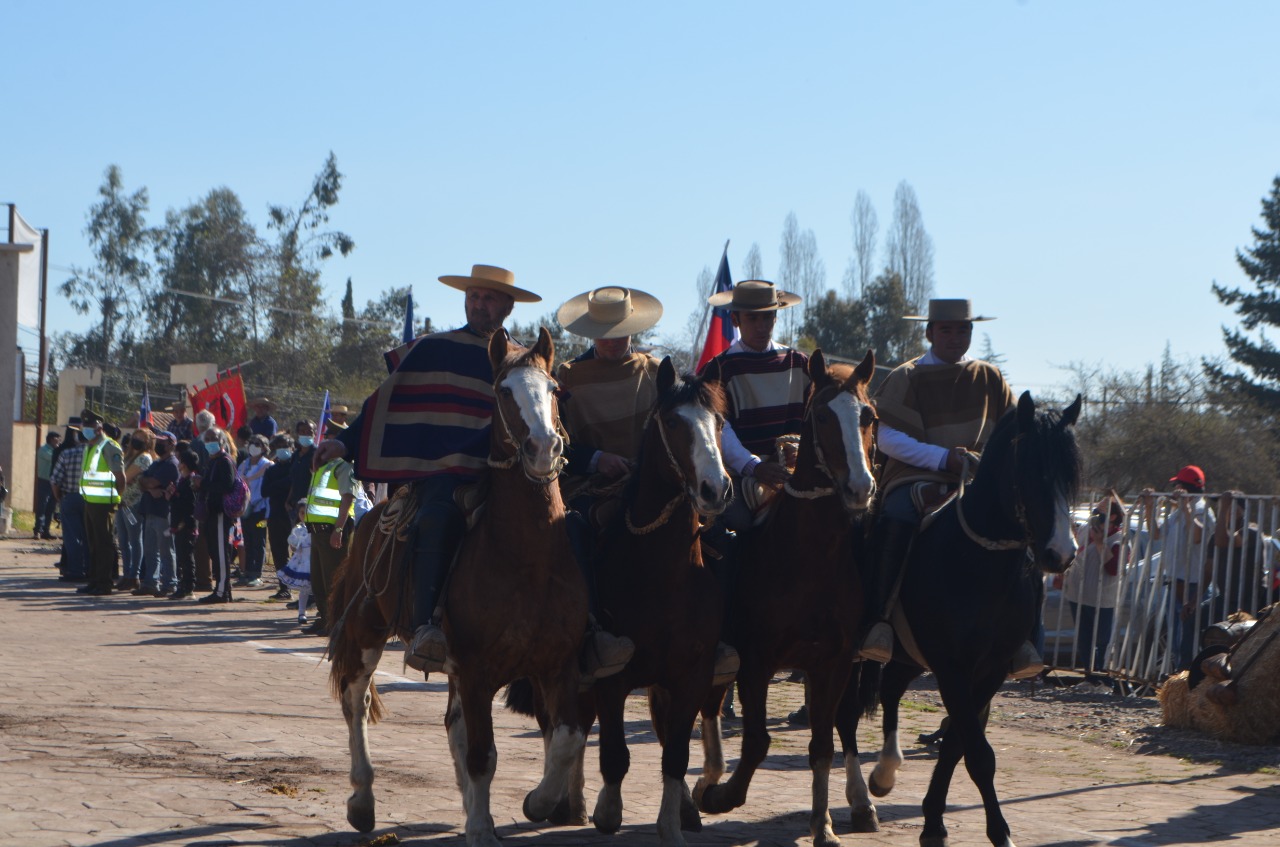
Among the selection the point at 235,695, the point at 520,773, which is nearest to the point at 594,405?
the point at 520,773

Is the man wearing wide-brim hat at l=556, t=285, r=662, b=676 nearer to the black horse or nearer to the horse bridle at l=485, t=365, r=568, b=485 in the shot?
the horse bridle at l=485, t=365, r=568, b=485

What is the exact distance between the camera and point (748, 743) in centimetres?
747

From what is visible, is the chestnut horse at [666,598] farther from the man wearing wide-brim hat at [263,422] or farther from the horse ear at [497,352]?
the man wearing wide-brim hat at [263,422]

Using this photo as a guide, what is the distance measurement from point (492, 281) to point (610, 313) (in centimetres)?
94

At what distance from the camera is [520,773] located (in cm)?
908

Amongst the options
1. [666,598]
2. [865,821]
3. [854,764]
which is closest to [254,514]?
[854,764]

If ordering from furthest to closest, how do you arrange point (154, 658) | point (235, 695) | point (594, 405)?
point (154, 658) < point (235, 695) < point (594, 405)

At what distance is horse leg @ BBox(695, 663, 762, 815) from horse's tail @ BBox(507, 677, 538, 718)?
44.6 inches

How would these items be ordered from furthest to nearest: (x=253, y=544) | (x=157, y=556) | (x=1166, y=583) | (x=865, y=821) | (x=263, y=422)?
(x=263, y=422), (x=253, y=544), (x=157, y=556), (x=1166, y=583), (x=865, y=821)

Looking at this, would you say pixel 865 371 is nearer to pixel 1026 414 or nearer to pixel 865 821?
pixel 1026 414

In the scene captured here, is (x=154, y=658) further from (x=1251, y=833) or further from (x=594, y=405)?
(x=1251, y=833)

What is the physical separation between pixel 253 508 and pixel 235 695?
1053 centimetres

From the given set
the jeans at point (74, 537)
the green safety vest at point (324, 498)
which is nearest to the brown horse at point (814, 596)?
the green safety vest at point (324, 498)

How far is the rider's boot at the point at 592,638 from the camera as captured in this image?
702cm
